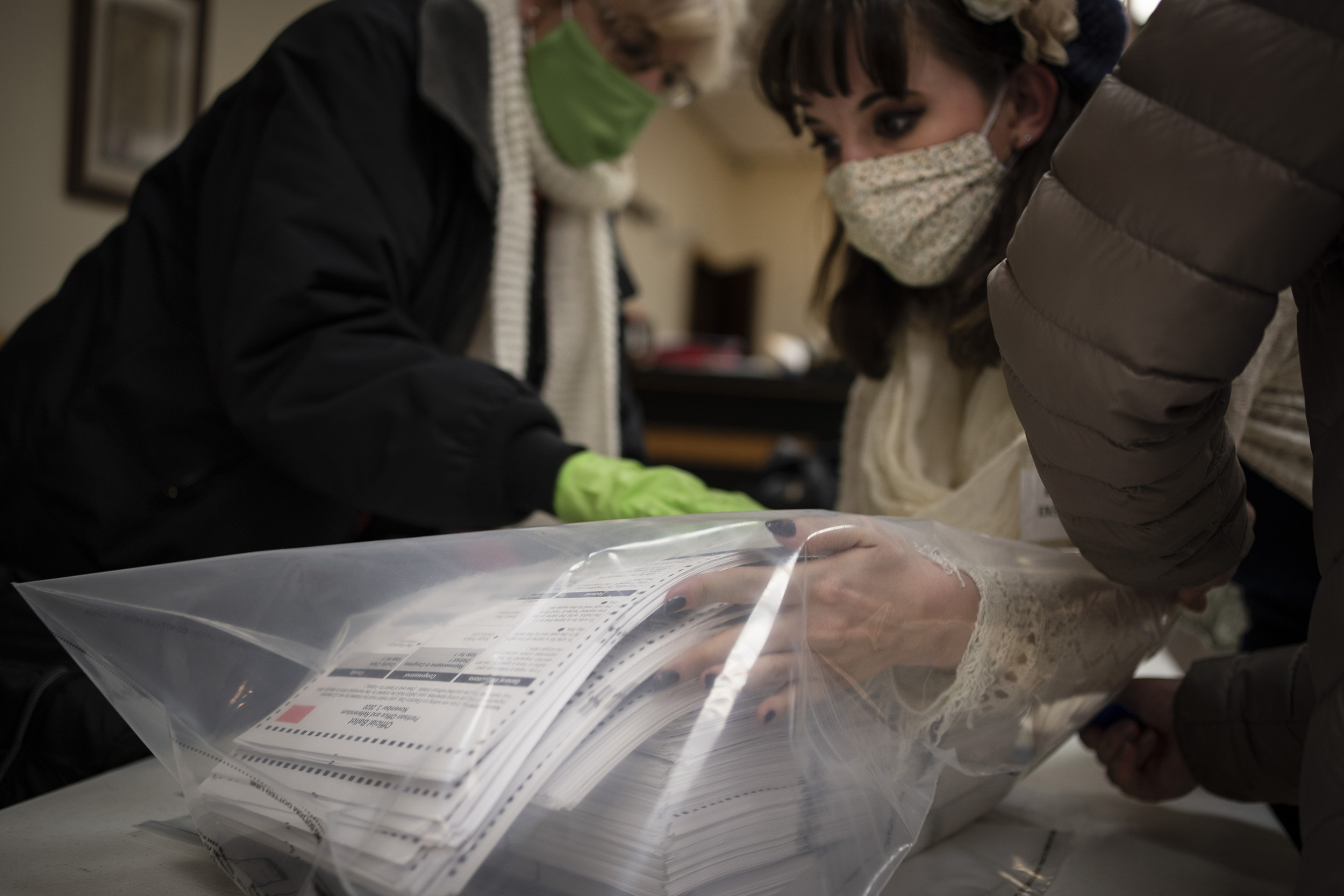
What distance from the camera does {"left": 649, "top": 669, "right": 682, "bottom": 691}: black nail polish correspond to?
1.37 feet

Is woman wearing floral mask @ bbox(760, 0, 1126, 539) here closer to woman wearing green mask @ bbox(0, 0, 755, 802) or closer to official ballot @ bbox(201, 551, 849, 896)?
woman wearing green mask @ bbox(0, 0, 755, 802)

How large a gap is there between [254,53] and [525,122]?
5.78 feet

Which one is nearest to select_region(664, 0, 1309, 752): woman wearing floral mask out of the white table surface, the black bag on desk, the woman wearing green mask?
the white table surface

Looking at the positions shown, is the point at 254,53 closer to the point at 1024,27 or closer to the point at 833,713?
the point at 1024,27

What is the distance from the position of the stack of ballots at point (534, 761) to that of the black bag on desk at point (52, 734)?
11.5 inches

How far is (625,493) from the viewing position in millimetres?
748

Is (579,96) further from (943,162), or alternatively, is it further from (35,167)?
(35,167)

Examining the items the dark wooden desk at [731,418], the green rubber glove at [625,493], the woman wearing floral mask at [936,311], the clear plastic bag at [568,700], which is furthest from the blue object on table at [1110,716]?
the dark wooden desk at [731,418]

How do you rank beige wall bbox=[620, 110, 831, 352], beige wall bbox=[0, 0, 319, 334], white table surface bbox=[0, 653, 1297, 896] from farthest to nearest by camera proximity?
beige wall bbox=[620, 110, 831, 352] < beige wall bbox=[0, 0, 319, 334] < white table surface bbox=[0, 653, 1297, 896]

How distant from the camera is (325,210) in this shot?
855 mm

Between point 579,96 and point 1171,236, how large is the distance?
0.84 m

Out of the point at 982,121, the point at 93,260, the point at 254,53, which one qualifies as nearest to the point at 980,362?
the point at 982,121

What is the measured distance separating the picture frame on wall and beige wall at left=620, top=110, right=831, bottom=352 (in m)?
2.98

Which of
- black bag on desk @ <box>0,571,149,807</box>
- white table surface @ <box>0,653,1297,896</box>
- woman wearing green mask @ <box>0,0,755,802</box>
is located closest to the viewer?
white table surface @ <box>0,653,1297,896</box>
